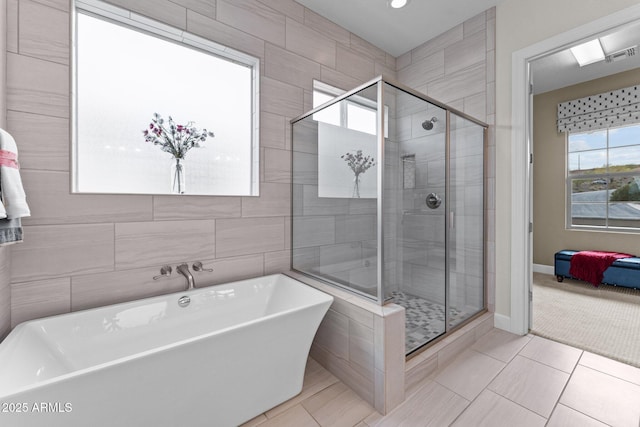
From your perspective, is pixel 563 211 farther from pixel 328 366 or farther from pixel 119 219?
pixel 119 219

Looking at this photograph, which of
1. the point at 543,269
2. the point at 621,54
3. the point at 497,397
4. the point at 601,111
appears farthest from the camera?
the point at 543,269

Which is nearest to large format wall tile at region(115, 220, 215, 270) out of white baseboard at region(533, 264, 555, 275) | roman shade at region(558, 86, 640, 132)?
white baseboard at region(533, 264, 555, 275)

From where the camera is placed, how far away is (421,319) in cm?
209

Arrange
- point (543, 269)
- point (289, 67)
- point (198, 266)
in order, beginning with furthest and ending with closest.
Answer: point (543, 269) → point (289, 67) → point (198, 266)

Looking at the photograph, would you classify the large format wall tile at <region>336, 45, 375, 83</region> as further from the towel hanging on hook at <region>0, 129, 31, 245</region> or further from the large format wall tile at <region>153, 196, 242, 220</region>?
the towel hanging on hook at <region>0, 129, 31, 245</region>

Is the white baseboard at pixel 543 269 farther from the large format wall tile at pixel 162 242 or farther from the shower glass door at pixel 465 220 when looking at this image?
the large format wall tile at pixel 162 242

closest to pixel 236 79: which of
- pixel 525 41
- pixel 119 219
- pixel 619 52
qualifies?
pixel 119 219

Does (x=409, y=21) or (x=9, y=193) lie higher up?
(x=409, y=21)

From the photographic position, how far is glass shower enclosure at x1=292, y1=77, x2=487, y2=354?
1687 millimetres

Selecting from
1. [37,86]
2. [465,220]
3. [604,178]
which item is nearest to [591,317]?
[465,220]

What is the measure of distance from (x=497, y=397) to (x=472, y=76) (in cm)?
258

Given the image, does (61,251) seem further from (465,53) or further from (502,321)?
(465,53)

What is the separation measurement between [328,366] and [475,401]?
864 millimetres

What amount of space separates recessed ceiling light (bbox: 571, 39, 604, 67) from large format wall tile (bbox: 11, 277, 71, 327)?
196 inches
